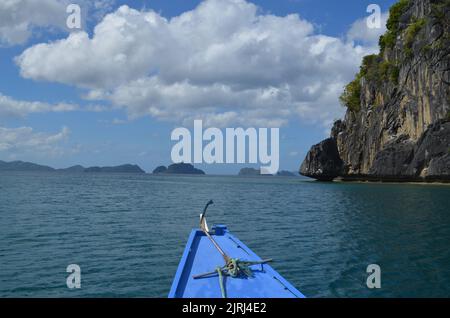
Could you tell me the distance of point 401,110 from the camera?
87.5 metres

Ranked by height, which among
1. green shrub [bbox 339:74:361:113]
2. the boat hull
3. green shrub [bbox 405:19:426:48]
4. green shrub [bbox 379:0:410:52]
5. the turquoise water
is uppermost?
green shrub [bbox 379:0:410:52]

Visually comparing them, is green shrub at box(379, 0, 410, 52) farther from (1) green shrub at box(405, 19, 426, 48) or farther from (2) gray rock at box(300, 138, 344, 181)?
(2) gray rock at box(300, 138, 344, 181)

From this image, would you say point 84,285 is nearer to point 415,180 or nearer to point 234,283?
point 234,283

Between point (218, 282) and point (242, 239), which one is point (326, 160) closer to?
point (242, 239)

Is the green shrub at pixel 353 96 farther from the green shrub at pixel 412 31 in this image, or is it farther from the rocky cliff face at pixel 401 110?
the green shrub at pixel 412 31

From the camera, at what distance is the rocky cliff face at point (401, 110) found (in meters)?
77.5

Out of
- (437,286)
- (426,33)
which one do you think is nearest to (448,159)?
(426,33)

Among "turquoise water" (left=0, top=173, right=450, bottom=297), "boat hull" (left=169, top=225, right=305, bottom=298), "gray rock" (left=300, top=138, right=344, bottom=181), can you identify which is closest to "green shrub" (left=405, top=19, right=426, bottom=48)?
"gray rock" (left=300, top=138, right=344, bottom=181)

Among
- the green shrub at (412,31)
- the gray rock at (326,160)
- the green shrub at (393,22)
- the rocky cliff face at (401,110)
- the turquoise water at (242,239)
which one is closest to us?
the turquoise water at (242,239)

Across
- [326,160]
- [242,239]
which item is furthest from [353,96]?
[242,239]

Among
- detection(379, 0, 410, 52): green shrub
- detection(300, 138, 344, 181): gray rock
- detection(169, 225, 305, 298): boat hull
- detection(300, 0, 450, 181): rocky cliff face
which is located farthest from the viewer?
detection(300, 138, 344, 181): gray rock

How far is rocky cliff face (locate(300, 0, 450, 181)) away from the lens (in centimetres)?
7750

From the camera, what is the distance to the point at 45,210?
3684 centimetres

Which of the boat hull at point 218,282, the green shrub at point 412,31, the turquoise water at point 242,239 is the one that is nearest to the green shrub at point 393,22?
the green shrub at point 412,31
